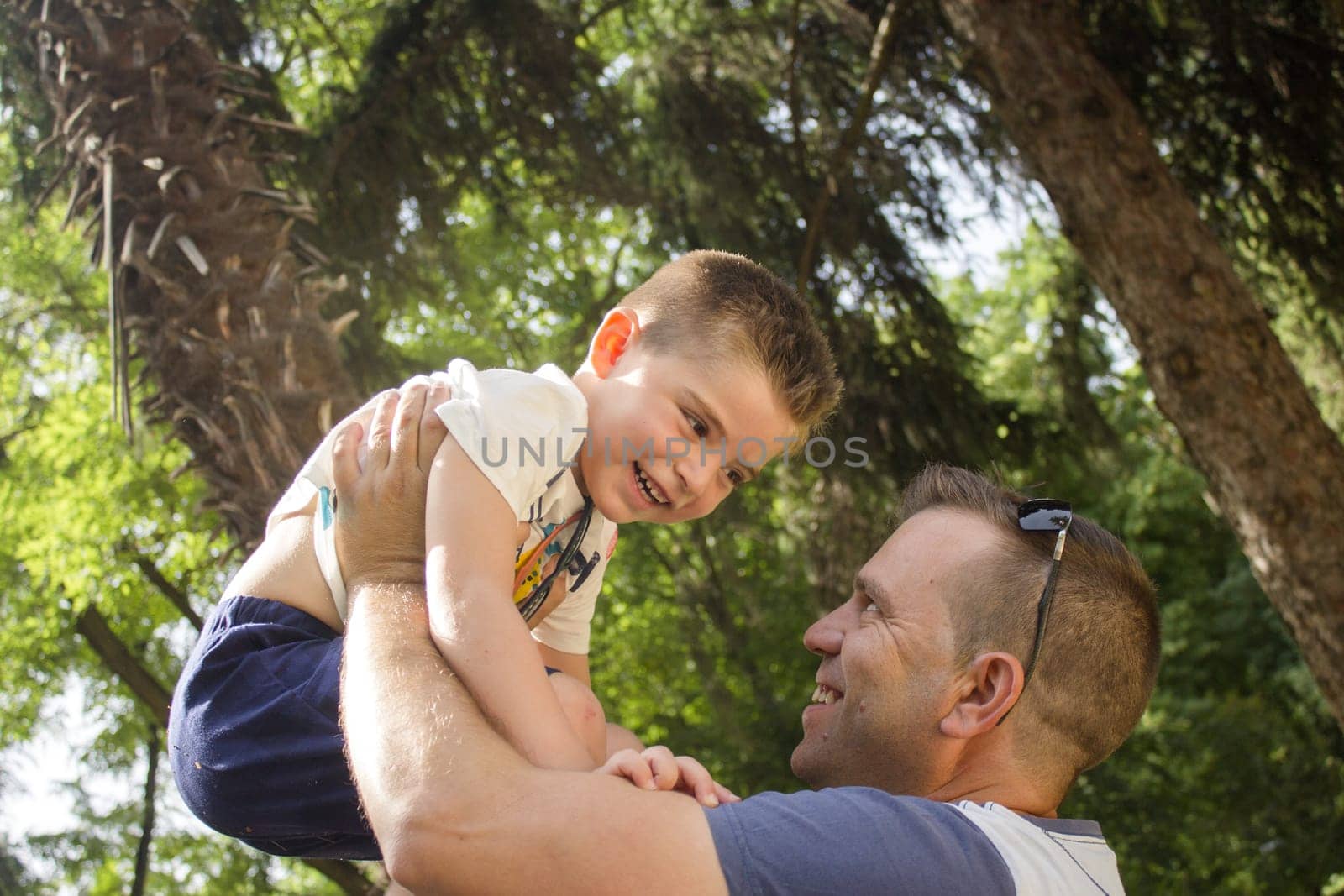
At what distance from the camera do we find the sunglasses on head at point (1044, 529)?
78.9 inches

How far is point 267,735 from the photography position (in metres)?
1.86

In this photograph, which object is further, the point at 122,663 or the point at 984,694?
the point at 122,663

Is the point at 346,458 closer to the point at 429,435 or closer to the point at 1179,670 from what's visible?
the point at 429,435

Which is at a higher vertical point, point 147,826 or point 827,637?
point 827,637

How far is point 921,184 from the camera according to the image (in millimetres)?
6914

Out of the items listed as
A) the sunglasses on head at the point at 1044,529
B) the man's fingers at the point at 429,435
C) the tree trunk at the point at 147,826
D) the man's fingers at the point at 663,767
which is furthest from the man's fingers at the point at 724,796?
the tree trunk at the point at 147,826

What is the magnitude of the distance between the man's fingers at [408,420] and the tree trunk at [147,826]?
11602mm

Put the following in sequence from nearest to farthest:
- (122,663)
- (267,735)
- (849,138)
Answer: (267,735) → (849,138) → (122,663)

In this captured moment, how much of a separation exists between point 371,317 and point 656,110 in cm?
219

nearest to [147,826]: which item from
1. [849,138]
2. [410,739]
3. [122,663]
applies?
[122,663]

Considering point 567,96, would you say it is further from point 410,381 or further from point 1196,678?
point 1196,678

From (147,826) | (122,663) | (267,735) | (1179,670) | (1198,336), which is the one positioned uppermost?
(1198,336)

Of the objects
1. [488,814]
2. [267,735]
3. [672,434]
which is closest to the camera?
[488,814]

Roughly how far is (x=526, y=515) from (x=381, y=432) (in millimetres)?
296
